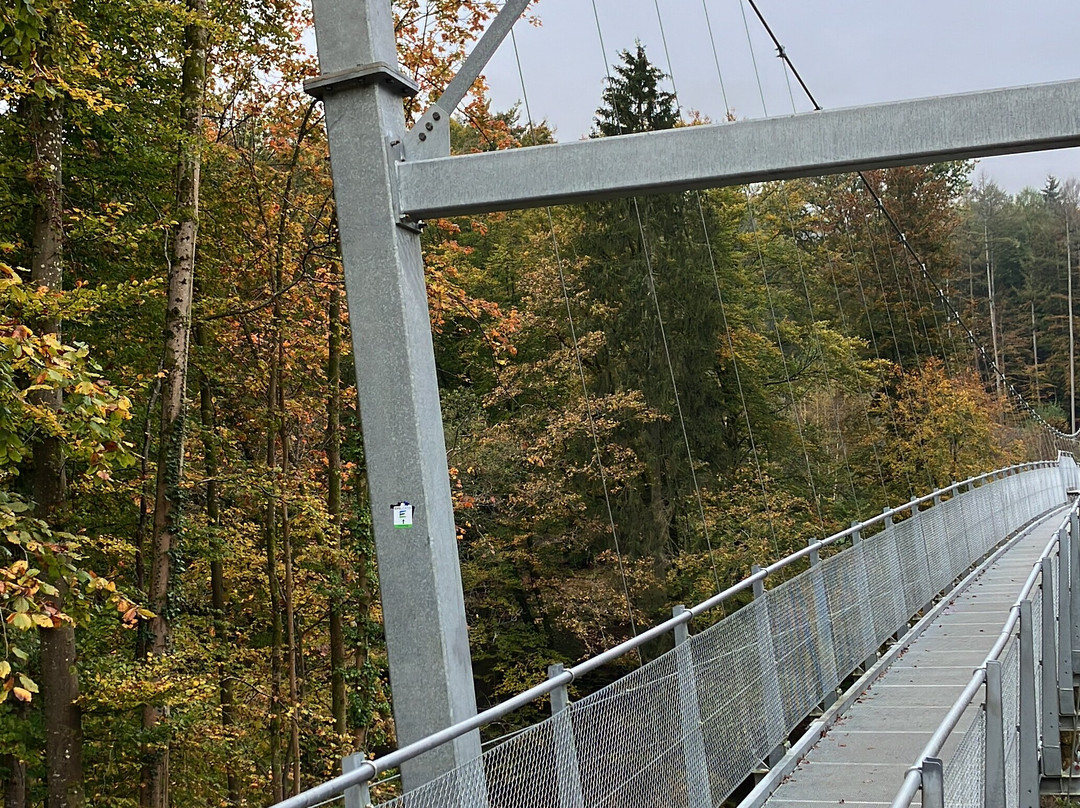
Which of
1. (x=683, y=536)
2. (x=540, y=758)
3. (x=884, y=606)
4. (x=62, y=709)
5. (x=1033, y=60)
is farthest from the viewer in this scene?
(x=683, y=536)

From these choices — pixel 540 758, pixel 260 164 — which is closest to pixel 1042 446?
pixel 260 164

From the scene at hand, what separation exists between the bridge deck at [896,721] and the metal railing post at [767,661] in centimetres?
18

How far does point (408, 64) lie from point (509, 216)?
15.5 meters

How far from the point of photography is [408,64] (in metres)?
14.0

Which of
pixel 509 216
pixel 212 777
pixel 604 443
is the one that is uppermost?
pixel 509 216

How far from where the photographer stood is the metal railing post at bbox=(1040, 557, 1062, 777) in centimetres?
707

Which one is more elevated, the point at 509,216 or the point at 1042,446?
the point at 509,216

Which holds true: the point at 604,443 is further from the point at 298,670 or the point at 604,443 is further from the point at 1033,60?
the point at 1033,60

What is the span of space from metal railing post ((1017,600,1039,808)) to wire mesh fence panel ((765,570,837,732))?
51.2 inches

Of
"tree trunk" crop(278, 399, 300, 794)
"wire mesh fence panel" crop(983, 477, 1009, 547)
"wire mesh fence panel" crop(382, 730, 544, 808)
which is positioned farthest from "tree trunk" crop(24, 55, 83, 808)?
"wire mesh fence panel" crop(983, 477, 1009, 547)

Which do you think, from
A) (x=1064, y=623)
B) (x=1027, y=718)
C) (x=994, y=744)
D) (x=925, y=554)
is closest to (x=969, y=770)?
(x=994, y=744)

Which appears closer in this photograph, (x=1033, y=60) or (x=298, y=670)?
(x=1033, y=60)

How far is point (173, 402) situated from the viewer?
11727 millimetres

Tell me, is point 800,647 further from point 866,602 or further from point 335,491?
point 335,491
